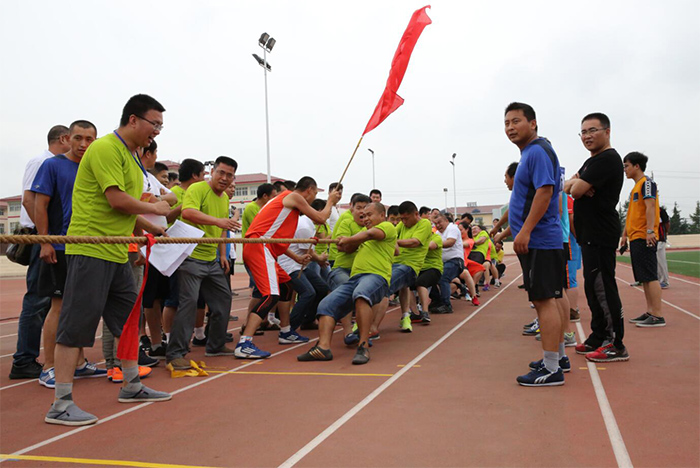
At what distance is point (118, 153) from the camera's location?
12.1ft

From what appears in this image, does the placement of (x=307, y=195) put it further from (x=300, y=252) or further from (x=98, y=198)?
(x=98, y=198)

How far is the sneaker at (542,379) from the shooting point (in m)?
4.14

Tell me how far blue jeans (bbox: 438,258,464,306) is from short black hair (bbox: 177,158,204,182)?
4672 mm

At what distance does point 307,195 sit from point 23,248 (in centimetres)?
296

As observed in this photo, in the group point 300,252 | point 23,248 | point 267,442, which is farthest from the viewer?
point 300,252

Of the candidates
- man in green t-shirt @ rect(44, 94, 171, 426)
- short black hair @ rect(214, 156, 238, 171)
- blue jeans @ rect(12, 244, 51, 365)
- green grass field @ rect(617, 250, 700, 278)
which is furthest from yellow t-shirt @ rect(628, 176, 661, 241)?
green grass field @ rect(617, 250, 700, 278)

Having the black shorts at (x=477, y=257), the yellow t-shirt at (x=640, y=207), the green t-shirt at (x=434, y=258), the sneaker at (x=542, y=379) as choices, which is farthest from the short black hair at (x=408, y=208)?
the black shorts at (x=477, y=257)

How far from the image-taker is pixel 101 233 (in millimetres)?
3682

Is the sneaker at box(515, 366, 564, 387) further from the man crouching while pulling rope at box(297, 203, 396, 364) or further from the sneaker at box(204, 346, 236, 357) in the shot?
the sneaker at box(204, 346, 236, 357)

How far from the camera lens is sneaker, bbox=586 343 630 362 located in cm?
491

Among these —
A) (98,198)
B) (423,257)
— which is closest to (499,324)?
(423,257)

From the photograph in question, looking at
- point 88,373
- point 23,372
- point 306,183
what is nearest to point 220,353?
point 88,373

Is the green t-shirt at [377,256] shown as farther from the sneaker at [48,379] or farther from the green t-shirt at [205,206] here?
the sneaker at [48,379]

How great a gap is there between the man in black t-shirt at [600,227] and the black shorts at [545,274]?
37.3 inches
